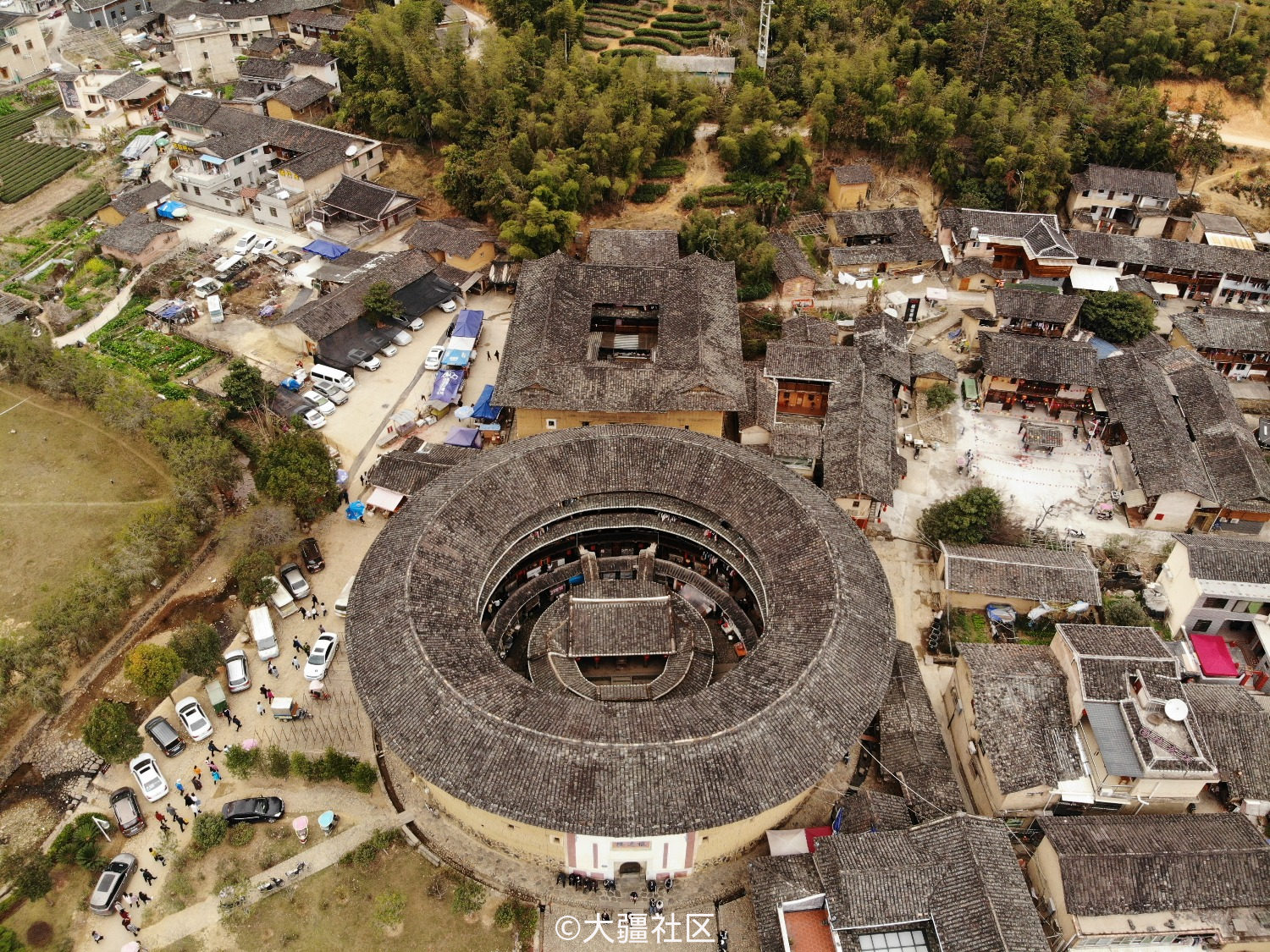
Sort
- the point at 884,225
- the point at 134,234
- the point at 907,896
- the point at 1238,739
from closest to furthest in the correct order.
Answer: the point at 907,896, the point at 1238,739, the point at 884,225, the point at 134,234

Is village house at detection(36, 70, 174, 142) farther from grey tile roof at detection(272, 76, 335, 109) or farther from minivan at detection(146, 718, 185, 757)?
minivan at detection(146, 718, 185, 757)

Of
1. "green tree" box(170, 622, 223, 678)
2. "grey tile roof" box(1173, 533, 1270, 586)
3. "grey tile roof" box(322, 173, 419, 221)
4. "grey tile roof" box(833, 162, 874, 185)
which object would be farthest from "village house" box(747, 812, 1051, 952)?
"grey tile roof" box(322, 173, 419, 221)

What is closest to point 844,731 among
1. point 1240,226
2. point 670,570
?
point 670,570

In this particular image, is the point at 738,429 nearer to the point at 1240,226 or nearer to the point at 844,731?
the point at 844,731

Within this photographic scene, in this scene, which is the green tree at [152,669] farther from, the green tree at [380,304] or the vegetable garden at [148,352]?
the green tree at [380,304]

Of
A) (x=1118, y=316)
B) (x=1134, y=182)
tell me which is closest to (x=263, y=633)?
(x=1118, y=316)

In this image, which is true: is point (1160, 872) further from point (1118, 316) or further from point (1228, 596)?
point (1118, 316)

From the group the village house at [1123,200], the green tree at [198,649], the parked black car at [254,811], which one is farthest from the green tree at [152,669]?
the village house at [1123,200]
